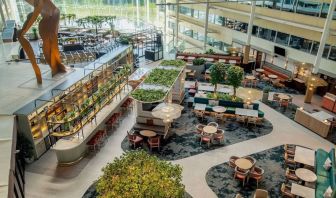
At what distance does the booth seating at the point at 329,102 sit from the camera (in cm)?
1611

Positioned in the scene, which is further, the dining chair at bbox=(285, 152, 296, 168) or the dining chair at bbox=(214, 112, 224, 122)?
the dining chair at bbox=(214, 112, 224, 122)

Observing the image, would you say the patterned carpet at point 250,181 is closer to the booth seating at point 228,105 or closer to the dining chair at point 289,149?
the dining chair at point 289,149

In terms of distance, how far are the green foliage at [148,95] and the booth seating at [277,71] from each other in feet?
38.0

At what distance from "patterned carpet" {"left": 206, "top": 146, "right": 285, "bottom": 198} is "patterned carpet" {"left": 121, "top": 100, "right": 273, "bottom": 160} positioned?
1436mm

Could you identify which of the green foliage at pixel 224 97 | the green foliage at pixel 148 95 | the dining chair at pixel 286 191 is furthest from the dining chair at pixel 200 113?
the dining chair at pixel 286 191

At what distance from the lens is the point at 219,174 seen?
36.2 feet

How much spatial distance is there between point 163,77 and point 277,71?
1134 cm

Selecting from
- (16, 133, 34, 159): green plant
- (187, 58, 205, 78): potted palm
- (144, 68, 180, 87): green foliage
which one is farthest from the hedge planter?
(16, 133, 34, 159): green plant

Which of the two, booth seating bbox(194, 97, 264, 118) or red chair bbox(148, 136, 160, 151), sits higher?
booth seating bbox(194, 97, 264, 118)

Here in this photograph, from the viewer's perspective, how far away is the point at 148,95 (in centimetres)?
1278

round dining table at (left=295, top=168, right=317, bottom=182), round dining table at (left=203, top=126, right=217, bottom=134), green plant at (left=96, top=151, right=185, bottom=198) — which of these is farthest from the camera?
round dining table at (left=203, top=126, right=217, bottom=134)

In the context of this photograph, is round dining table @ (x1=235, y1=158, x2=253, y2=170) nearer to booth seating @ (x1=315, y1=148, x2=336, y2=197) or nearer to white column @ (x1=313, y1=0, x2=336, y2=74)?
booth seating @ (x1=315, y1=148, x2=336, y2=197)

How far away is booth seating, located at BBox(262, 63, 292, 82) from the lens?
20409mm

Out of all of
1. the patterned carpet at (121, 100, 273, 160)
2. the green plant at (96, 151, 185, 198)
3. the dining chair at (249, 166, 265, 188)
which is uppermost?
the green plant at (96, 151, 185, 198)
